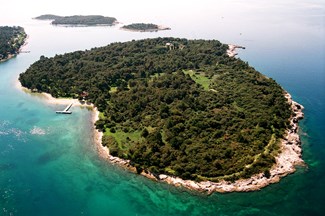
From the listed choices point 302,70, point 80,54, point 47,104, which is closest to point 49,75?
point 47,104

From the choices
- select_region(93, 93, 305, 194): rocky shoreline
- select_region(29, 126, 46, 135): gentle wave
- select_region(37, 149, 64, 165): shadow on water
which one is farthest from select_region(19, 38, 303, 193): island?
select_region(29, 126, 46, 135): gentle wave

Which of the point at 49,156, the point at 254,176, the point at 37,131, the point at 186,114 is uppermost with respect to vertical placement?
the point at 186,114

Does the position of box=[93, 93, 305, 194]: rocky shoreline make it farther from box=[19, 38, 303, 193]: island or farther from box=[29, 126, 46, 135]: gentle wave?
box=[29, 126, 46, 135]: gentle wave

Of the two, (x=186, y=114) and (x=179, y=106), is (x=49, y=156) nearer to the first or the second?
(x=186, y=114)

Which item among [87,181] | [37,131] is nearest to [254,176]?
[87,181]

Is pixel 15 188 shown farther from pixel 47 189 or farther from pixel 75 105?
pixel 75 105

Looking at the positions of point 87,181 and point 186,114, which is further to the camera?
point 186,114

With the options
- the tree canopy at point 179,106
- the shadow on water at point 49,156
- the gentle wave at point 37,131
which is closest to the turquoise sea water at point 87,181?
the shadow on water at point 49,156
